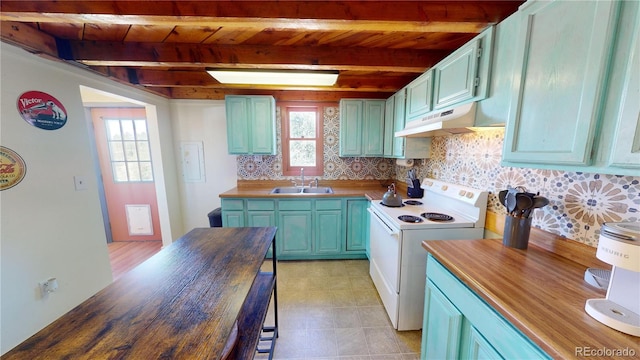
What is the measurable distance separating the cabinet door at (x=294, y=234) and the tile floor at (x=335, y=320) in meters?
0.25

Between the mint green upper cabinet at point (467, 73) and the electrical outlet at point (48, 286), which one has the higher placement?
the mint green upper cabinet at point (467, 73)

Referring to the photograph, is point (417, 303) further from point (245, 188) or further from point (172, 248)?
point (245, 188)

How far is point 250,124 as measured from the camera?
115 inches

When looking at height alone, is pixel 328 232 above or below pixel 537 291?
below

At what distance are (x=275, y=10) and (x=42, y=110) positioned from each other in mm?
1952

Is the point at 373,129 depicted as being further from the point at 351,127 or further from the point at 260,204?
the point at 260,204

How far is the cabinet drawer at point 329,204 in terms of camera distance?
279 cm

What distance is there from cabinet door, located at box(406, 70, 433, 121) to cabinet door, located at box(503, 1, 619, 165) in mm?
812

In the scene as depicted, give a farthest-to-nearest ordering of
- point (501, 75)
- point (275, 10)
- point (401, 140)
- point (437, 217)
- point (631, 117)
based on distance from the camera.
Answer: point (401, 140)
point (437, 217)
point (275, 10)
point (501, 75)
point (631, 117)

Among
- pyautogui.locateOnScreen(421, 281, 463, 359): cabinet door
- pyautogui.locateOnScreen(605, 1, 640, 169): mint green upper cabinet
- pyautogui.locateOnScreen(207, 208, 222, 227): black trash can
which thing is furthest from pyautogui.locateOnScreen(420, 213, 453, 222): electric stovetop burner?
pyautogui.locateOnScreen(207, 208, 222, 227): black trash can

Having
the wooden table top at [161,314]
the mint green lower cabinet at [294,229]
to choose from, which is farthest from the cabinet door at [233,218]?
the wooden table top at [161,314]

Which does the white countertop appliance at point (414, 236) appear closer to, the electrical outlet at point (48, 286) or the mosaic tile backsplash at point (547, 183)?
the mosaic tile backsplash at point (547, 183)

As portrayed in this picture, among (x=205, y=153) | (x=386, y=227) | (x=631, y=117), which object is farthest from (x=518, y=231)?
(x=205, y=153)

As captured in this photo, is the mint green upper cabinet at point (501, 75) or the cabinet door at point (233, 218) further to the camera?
the cabinet door at point (233, 218)
